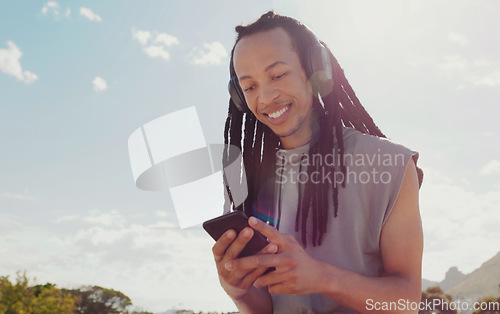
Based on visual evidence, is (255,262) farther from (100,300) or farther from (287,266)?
(100,300)

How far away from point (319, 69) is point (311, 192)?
990 mm

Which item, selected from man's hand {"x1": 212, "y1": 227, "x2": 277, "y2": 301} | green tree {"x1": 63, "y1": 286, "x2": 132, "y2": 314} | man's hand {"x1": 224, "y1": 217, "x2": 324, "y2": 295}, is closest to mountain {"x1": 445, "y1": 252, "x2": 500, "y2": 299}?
green tree {"x1": 63, "y1": 286, "x2": 132, "y2": 314}

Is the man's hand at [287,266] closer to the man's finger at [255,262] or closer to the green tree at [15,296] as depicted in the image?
the man's finger at [255,262]

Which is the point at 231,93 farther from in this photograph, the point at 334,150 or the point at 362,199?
the point at 362,199

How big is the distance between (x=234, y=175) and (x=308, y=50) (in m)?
1.25

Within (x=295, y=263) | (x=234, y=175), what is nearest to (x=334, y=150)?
(x=234, y=175)

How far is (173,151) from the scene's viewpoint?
4.28 m

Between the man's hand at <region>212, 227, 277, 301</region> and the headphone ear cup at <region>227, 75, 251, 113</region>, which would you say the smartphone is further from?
the headphone ear cup at <region>227, 75, 251, 113</region>

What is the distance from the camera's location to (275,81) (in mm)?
3178

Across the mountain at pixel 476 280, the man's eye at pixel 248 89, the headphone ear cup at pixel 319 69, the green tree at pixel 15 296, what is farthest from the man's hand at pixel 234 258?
the mountain at pixel 476 280

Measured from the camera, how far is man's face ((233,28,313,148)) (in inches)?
125

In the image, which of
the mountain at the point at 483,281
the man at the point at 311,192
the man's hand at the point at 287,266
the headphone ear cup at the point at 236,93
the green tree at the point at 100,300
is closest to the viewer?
the man's hand at the point at 287,266

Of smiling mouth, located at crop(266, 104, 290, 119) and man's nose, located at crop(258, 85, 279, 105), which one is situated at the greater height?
man's nose, located at crop(258, 85, 279, 105)

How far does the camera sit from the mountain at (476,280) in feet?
502
